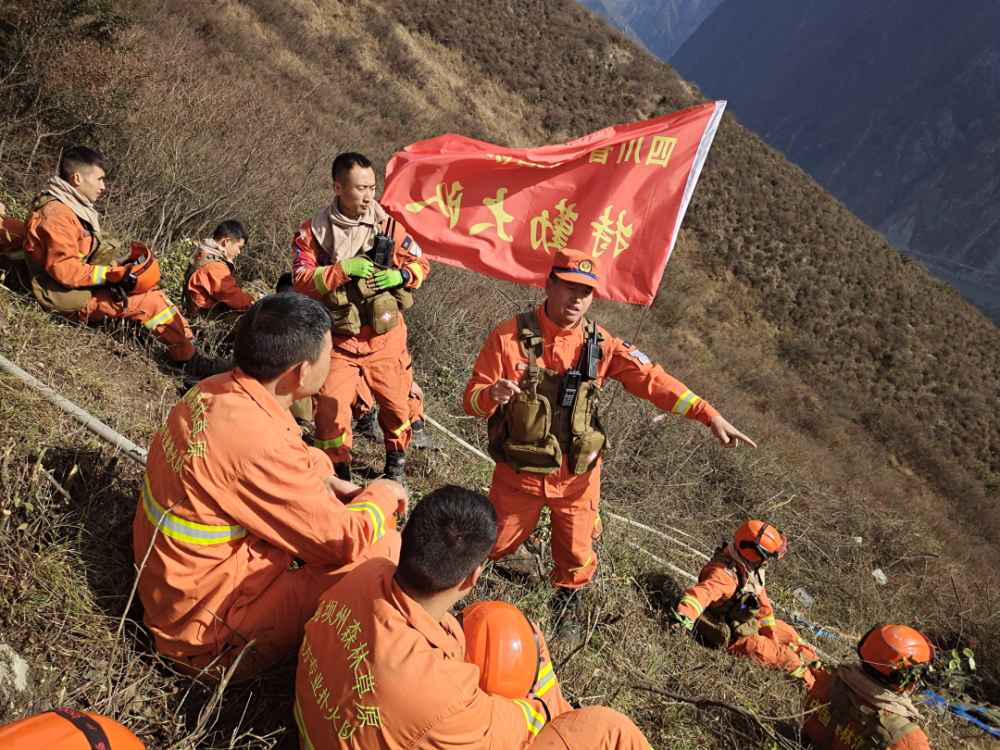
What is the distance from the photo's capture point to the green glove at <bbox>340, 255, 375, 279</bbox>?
3553 mm

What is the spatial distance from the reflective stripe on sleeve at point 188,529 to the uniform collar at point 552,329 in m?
1.84

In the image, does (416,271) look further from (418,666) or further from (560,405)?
(418,666)

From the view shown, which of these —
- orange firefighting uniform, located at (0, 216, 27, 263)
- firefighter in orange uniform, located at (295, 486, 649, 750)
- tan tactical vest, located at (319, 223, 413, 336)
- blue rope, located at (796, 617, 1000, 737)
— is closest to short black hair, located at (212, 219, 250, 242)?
orange firefighting uniform, located at (0, 216, 27, 263)

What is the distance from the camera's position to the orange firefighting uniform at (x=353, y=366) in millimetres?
3650

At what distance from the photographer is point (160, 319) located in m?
4.54

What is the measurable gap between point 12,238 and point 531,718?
482cm

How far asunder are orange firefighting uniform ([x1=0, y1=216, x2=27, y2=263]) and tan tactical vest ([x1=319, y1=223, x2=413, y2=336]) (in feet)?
8.25

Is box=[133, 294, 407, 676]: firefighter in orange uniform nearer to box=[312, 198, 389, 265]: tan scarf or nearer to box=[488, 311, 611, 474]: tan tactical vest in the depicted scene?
box=[488, 311, 611, 474]: tan tactical vest

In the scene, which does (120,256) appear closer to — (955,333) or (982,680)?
(982,680)

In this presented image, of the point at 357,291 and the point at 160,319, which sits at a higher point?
the point at 357,291

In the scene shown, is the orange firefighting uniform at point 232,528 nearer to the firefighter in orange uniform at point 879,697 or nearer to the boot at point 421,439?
the boot at point 421,439

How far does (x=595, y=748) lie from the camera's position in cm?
185

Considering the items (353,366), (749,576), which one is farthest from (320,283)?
(749,576)

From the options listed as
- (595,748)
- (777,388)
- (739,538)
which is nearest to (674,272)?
(777,388)
